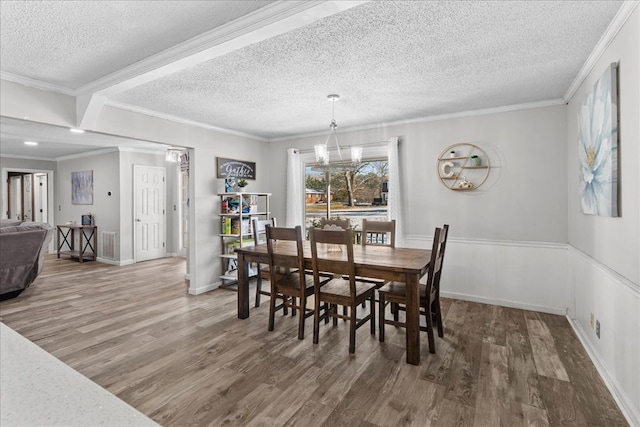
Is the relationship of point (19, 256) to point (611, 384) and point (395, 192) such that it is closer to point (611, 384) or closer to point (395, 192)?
point (395, 192)

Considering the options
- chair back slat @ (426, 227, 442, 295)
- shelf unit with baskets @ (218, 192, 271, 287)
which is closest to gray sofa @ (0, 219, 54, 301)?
shelf unit with baskets @ (218, 192, 271, 287)

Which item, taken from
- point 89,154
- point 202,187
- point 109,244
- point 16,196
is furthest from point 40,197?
point 202,187

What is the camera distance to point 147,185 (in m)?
7.14

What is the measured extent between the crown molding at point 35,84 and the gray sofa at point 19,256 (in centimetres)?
223

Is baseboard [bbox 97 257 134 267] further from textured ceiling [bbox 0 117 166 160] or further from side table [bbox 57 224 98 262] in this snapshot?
textured ceiling [bbox 0 117 166 160]

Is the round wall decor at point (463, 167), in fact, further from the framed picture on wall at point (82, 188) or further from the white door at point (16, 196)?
the white door at point (16, 196)

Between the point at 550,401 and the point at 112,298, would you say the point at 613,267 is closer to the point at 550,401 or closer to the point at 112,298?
the point at 550,401

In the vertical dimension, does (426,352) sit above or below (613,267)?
below

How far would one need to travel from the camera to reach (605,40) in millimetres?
2301

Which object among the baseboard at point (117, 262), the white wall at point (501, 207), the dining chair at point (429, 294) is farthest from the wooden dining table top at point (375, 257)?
the baseboard at point (117, 262)

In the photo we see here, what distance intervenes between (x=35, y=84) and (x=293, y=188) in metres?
3.35

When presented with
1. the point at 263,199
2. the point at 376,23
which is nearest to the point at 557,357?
the point at 376,23

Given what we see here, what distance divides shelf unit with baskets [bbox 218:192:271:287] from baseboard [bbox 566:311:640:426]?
387 centimetres

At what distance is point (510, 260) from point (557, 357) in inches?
56.4
